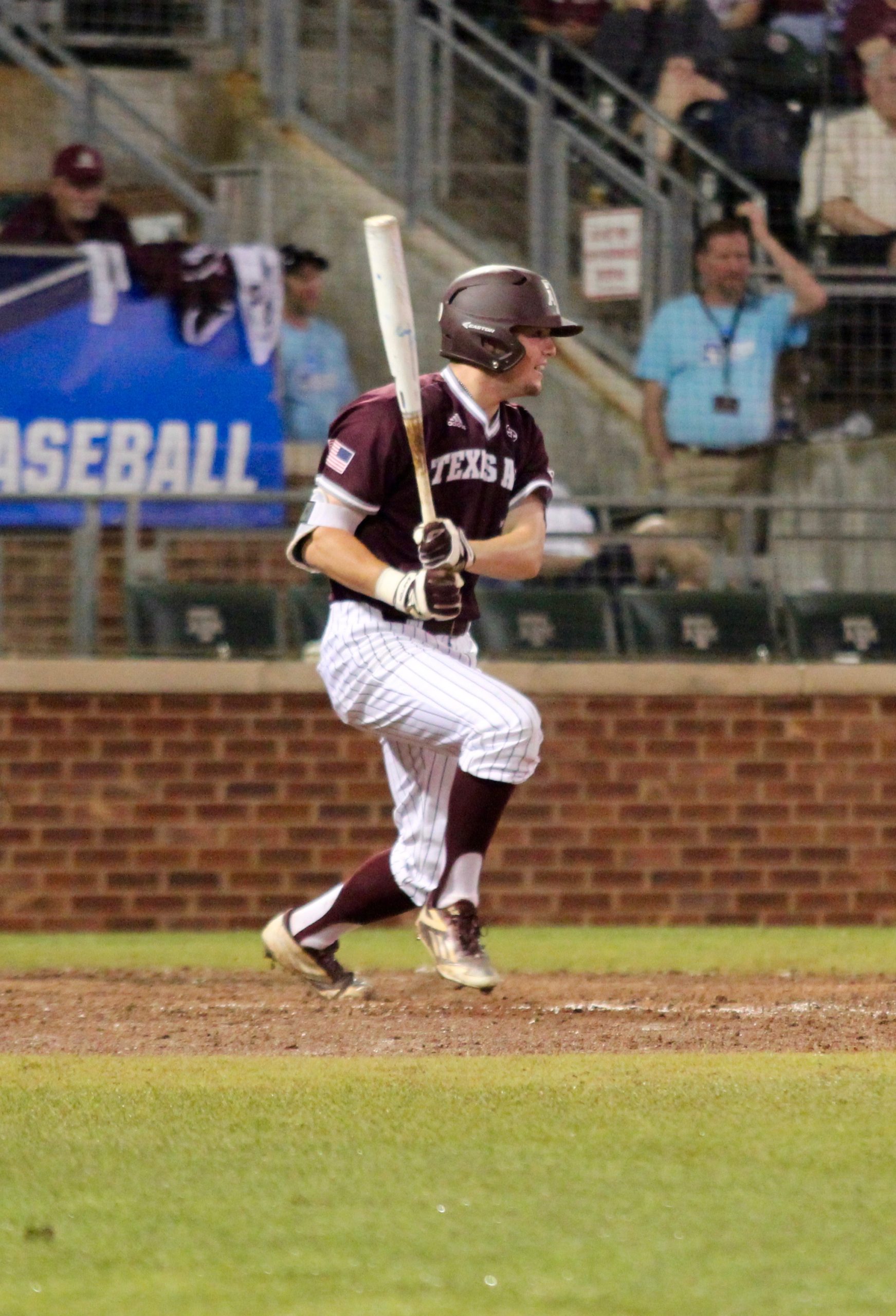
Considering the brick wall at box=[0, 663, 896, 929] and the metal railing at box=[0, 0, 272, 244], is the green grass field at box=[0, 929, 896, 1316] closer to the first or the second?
the brick wall at box=[0, 663, 896, 929]

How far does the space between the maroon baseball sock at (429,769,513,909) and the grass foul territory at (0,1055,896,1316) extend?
886mm

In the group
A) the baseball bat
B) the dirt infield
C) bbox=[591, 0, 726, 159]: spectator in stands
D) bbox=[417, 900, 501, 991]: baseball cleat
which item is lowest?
the dirt infield

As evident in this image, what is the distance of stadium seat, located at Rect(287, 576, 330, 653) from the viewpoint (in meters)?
8.77

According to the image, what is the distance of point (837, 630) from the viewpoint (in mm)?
9062

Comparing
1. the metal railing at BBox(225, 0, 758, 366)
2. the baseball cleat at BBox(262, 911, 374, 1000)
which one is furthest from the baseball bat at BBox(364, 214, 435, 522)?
the metal railing at BBox(225, 0, 758, 366)

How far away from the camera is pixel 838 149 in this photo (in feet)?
35.6

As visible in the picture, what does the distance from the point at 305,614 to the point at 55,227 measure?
8.53 ft

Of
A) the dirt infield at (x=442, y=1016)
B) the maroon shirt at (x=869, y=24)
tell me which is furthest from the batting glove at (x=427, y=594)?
the maroon shirt at (x=869, y=24)

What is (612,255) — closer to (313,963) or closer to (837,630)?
(837,630)

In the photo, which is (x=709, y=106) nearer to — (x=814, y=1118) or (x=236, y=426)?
(x=236, y=426)

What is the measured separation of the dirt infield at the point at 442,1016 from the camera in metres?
4.78

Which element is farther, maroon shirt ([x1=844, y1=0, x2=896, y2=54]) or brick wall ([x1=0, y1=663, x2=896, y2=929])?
maroon shirt ([x1=844, y1=0, x2=896, y2=54])

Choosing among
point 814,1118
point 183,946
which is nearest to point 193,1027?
point 814,1118

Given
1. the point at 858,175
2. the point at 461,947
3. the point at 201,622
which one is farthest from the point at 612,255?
the point at 461,947
